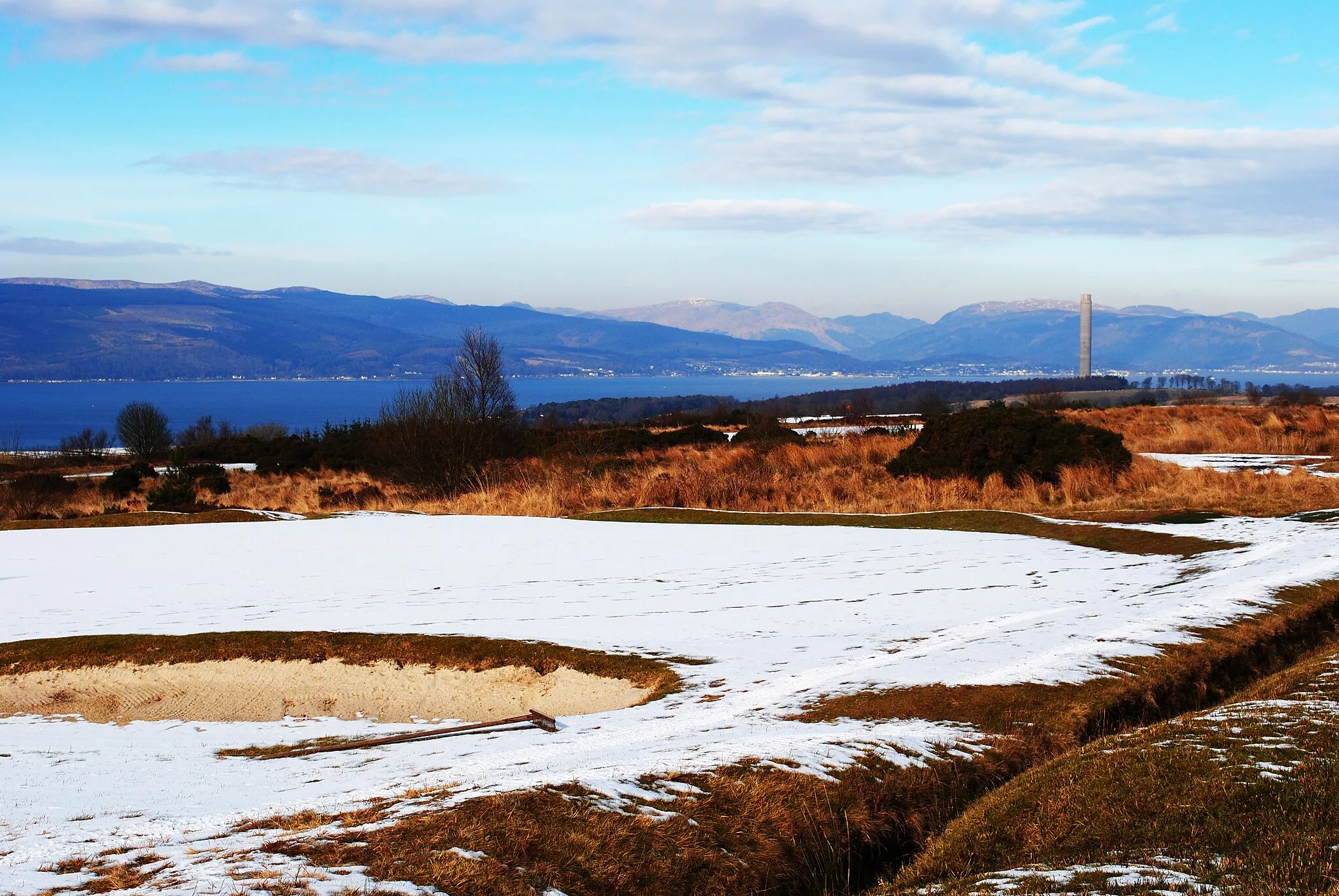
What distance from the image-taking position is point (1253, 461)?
77.3ft

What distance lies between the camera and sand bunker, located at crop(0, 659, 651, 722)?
28.0 feet

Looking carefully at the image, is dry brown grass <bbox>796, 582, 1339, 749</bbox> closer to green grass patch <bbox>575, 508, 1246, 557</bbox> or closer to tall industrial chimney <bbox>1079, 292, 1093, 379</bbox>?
green grass patch <bbox>575, 508, 1246, 557</bbox>

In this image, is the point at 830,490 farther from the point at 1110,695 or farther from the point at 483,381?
the point at 483,381

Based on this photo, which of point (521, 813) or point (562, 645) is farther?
point (562, 645)

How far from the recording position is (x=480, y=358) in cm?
3441

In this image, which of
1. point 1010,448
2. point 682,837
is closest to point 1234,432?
point 1010,448

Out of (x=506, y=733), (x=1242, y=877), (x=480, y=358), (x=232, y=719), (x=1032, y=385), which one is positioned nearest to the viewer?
(x=1242, y=877)

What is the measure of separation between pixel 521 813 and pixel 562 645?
4465 mm

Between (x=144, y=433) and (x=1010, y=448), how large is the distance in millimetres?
48351

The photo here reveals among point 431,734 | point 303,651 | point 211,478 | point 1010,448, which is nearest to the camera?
point 431,734

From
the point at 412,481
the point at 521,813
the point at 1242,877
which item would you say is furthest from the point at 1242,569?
the point at 412,481

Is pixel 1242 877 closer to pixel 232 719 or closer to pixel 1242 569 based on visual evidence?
pixel 232 719

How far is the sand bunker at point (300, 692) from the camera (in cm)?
852

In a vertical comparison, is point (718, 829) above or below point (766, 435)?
below
